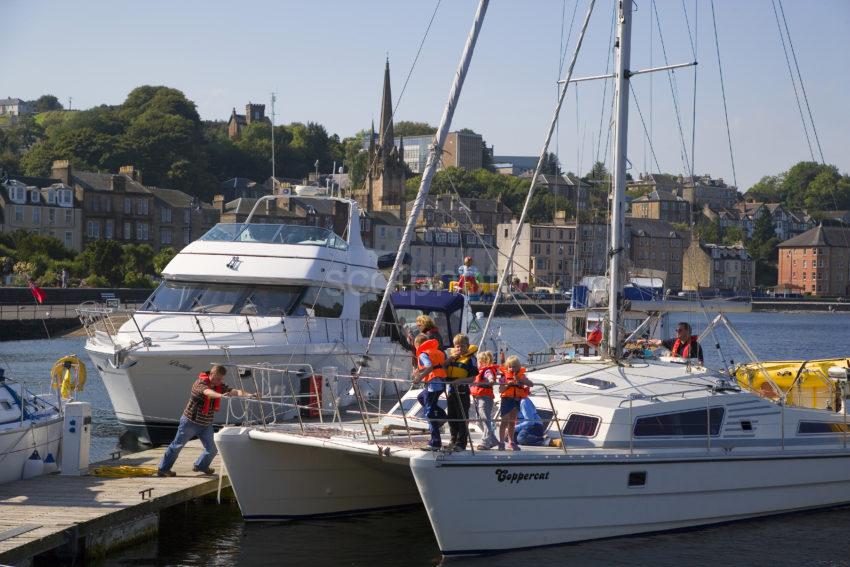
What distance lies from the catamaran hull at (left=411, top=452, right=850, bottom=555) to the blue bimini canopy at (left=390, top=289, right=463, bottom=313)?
372 inches

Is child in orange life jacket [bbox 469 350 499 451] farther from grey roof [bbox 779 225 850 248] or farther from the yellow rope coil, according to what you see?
grey roof [bbox 779 225 850 248]

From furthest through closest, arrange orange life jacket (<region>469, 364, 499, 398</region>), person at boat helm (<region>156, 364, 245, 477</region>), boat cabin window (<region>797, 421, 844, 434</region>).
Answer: boat cabin window (<region>797, 421, 844, 434</region>)
person at boat helm (<region>156, 364, 245, 477</region>)
orange life jacket (<region>469, 364, 499, 398</region>)

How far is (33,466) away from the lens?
1548 cm

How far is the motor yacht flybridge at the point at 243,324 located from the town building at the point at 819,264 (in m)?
145

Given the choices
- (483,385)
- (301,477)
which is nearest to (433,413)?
(483,385)

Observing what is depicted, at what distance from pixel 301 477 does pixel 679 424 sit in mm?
5036

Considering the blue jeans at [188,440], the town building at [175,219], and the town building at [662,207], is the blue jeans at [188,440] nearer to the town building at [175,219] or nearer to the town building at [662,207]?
the town building at [175,219]

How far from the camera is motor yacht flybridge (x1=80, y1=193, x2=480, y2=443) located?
67.2 ft

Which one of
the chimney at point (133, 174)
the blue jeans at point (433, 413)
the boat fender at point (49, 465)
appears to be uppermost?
the chimney at point (133, 174)

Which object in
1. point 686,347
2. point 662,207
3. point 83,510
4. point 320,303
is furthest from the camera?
point 662,207

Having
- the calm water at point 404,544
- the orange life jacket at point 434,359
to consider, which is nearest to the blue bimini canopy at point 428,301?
the calm water at point 404,544

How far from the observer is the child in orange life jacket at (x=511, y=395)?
1405 cm

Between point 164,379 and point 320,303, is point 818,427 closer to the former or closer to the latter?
point 320,303

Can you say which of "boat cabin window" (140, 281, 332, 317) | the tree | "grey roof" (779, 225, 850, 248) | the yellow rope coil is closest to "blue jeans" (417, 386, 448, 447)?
the yellow rope coil
